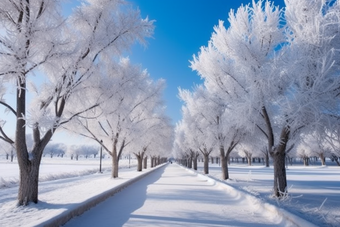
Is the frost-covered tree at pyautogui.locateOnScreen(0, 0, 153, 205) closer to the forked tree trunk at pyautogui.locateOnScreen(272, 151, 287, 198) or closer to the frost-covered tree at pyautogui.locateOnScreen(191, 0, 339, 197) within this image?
the frost-covered tree at pyautogui.locateOnScreen(191, 0, 339, 197)

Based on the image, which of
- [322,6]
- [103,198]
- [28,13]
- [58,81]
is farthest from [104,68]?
[322,6]

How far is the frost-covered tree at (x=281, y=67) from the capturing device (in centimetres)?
752

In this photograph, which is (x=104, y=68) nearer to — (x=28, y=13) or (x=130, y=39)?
(x=130, y=39)

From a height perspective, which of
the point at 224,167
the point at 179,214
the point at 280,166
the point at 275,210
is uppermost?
the point at 280,166

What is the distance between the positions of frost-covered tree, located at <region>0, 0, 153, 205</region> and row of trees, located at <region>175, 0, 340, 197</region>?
150 inches

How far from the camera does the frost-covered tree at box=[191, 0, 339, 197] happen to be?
7.52 meters

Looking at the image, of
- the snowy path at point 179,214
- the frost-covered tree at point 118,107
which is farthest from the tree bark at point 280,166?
the frost-covered tree at point 118,107

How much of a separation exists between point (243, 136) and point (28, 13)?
14.2 m

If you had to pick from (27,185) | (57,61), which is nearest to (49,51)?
(57,61)

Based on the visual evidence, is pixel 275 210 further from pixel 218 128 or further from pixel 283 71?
pixel 218 128

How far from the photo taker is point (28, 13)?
7699 millimetres

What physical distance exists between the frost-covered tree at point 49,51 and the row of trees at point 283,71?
12.5 feet

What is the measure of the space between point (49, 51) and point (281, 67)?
7.31 m

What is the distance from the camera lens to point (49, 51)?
24.1ft
